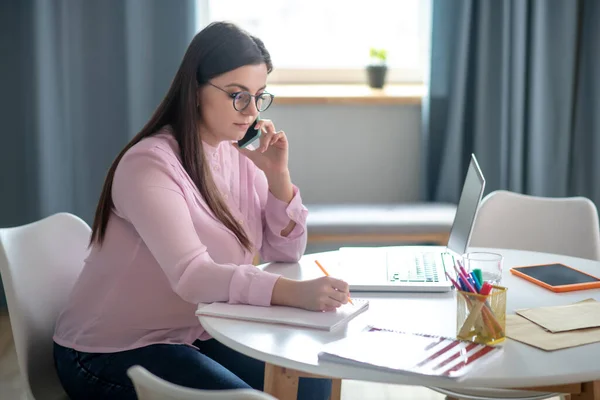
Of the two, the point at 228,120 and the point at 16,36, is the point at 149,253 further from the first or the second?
the point at 16,36

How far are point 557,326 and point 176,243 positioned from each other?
70cm

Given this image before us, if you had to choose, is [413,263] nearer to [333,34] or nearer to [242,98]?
[242,98]

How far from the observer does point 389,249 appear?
2029 millimetres

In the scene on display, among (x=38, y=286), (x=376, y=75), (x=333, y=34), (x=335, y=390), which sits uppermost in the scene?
(x=333, y=34)

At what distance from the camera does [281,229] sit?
6.34ft

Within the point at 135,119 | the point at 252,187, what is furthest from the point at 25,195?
the point at 252,187

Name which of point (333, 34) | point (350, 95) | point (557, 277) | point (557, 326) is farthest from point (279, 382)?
point (333, 34)

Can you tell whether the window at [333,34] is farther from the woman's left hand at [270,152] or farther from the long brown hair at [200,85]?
the long brown hair at [200,85]

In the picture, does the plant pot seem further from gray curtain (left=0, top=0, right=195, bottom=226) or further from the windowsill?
gray curtain (left=0, top=0, right=195, bottom=226)

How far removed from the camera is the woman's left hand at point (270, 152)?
191 centimetres

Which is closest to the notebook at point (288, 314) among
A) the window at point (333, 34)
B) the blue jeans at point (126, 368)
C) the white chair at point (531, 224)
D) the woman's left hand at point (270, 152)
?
the blue jeans at point (126, 368)

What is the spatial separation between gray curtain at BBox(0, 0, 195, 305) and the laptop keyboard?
184cm

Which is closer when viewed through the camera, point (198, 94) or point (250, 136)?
point (198, 94)

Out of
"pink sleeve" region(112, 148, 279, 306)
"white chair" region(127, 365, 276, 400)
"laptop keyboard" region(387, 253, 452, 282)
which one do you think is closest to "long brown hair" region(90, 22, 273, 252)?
"pink sleeve" region(112, 148, 279, 306)
